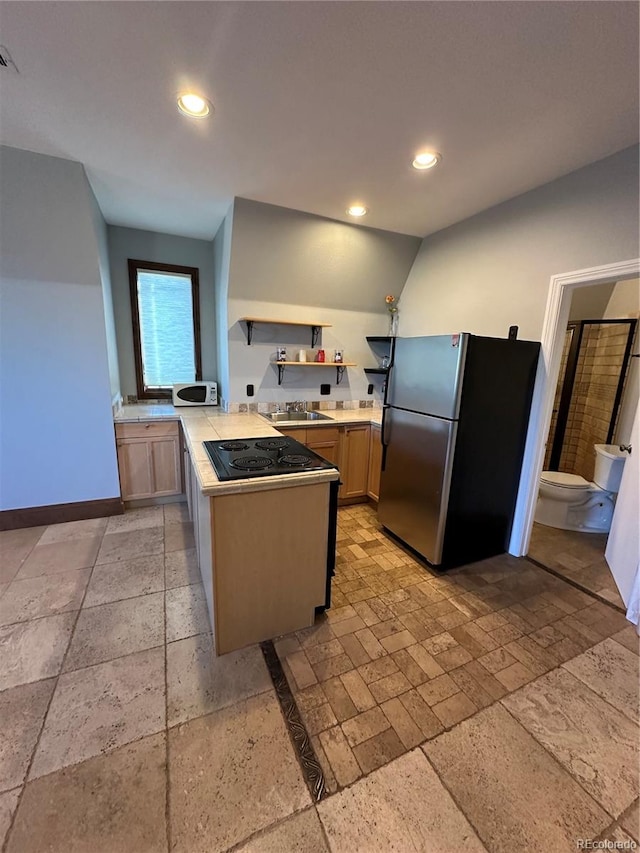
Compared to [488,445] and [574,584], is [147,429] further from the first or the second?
[574,584]

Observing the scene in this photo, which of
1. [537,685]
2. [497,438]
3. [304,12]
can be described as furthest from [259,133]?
[537,685]

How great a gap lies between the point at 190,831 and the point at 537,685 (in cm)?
154

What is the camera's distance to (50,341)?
8.59 ft

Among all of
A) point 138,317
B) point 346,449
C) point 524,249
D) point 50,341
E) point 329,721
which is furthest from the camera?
point 138,317

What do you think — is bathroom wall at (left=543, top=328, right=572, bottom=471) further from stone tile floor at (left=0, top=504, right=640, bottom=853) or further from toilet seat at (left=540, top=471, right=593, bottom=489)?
stone tile floor at (left=0, top=504, right=640, bottom=853)

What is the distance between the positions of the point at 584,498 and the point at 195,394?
3918 millimetres

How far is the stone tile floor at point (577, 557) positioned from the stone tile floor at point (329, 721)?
0.76 ft

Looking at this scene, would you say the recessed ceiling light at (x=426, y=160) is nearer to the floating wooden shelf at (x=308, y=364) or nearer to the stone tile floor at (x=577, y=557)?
the floating wooden shelf at (x=308, y=364)

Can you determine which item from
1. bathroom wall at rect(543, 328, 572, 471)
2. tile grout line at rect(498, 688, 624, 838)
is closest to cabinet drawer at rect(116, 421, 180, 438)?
tile grout line at rect(498, 688, 624, 838)

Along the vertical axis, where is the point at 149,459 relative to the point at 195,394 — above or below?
below

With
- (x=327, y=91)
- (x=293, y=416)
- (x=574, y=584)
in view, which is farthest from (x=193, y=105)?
(x=574, y=584)

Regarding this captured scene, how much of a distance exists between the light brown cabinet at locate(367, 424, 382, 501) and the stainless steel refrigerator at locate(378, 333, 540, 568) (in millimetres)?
543

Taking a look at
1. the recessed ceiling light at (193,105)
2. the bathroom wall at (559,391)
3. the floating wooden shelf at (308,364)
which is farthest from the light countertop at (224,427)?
the bathroom wall at (559,391)

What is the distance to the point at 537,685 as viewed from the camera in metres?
1.61
